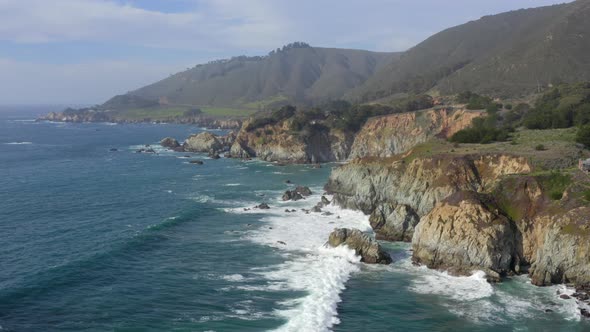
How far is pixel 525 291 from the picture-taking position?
45.1 m

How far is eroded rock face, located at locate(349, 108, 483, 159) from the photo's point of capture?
12444 cm

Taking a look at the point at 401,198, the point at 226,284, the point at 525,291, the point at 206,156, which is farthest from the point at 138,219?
the point at 206,156

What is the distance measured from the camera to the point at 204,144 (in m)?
154

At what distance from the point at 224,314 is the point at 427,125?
94224mm

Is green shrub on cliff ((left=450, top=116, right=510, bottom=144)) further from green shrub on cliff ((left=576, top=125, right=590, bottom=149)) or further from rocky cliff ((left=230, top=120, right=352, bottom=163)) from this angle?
rocky cliff ((left=230, top=120, right=352, bottom=163))

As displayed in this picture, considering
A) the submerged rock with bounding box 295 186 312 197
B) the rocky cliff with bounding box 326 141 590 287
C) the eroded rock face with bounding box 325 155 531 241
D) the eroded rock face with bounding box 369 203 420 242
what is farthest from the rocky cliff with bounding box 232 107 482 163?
the eroded rock face with bounding box 369 203 420 242

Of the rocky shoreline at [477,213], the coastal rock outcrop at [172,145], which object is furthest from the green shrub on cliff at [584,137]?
the coastal rock outcrop at [172,145]

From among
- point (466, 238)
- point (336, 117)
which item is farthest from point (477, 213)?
point (336, 117)

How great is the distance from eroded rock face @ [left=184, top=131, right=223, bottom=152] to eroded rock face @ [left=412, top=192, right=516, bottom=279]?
105 metres

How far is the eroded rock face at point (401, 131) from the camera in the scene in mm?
124438

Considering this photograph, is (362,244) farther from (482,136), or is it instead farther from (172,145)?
(172,145)

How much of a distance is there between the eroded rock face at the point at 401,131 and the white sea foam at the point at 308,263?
51436mm

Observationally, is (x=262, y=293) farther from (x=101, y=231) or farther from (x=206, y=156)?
(x=206, y=156)

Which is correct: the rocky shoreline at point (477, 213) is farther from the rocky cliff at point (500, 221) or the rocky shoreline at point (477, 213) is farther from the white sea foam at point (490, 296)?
the white sea foam at point (490, 296)
